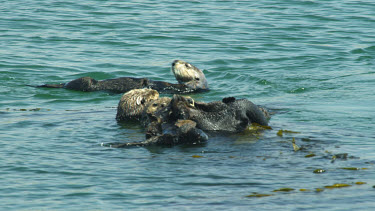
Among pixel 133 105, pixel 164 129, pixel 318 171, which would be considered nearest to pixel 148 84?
pixel 133 105

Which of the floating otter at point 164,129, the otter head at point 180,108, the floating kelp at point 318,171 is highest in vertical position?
the otter head at point 180,108

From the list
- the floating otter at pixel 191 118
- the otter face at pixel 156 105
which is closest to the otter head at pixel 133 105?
the floating otter at pixel 191 118

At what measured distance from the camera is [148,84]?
940cm

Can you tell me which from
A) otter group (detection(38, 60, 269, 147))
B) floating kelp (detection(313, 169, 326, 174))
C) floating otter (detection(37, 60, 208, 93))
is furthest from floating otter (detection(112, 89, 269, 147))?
floating otter (detection(37, 60, 208, 93))

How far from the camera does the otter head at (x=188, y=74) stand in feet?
31.9

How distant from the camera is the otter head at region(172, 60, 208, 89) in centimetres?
973

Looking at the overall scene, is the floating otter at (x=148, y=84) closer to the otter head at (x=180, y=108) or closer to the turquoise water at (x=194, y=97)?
the turquoise water at (x=194, y=97)

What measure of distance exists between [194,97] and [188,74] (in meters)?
0.79

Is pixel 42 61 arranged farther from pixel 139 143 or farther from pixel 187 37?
pixel 139 143

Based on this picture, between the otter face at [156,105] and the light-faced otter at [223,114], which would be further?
the otter face at [156,105]

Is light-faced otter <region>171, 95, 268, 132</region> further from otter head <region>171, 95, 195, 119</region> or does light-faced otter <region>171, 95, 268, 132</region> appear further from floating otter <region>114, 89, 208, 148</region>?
floating otter <region>114, 89, 208, 148</region>

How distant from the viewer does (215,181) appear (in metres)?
4.79

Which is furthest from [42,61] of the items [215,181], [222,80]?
[215,181]

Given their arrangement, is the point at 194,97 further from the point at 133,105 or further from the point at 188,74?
the point at 133,105
